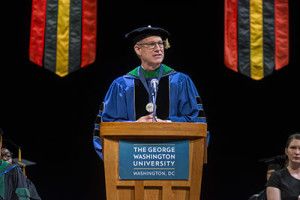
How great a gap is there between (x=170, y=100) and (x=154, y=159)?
68 centimetres

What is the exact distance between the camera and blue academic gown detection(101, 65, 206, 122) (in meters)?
3.78

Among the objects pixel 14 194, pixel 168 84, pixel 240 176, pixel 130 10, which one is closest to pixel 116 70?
pixel 130 10

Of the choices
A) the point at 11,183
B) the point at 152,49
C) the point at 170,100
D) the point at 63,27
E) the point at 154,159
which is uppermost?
the point at 63,27

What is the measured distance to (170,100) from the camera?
3.83m

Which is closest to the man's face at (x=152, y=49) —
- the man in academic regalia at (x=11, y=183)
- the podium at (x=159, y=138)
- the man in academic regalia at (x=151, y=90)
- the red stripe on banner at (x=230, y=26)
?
the man in academic regalia at (x=151, y=90)

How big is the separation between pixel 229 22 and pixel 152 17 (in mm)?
758

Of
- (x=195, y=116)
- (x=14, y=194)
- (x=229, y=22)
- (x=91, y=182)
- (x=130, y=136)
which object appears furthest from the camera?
(x=91, y=182)

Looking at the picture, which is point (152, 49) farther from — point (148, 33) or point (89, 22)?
point (89, 22)

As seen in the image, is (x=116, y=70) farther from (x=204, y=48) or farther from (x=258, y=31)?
(x=258, y=31)

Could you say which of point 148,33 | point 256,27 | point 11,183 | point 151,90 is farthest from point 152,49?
point 256,27

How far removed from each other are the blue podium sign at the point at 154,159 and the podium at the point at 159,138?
0.02 meters

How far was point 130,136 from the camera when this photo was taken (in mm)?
3215

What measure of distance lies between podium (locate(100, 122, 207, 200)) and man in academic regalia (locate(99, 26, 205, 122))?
0.53 meters

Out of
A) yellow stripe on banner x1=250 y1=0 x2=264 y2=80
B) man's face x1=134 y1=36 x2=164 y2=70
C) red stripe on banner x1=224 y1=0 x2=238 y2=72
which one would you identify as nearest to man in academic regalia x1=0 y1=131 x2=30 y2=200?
man's face x1=134 y1=36 x2=164 y2=70
